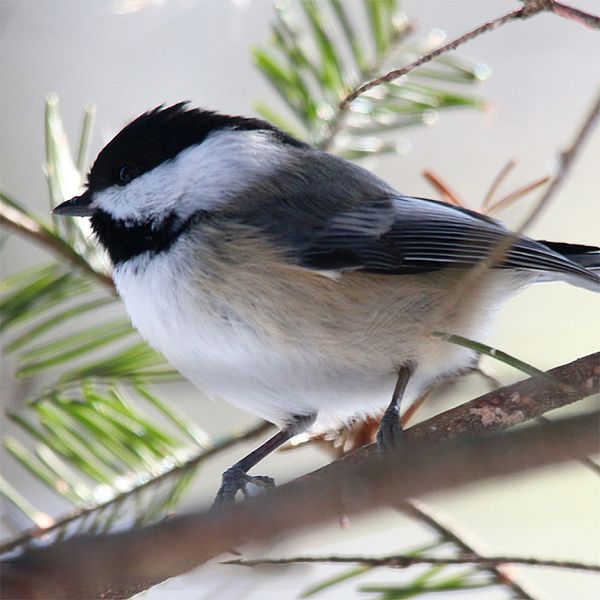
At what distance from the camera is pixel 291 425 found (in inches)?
37.6

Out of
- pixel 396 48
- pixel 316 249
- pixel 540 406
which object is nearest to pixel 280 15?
pixel 396 48

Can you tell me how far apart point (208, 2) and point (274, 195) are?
954 mm

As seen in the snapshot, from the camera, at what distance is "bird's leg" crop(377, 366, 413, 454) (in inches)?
31.9

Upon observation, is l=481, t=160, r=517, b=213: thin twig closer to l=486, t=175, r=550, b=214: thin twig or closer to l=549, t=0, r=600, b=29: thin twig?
l=486, t=175, r=550, b=214: thin twig

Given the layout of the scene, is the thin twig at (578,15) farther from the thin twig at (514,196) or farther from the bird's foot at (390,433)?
the bird's foot at (390,433)

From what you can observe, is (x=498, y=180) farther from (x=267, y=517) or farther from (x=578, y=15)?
(x=267, y=517)

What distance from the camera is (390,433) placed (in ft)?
2.73

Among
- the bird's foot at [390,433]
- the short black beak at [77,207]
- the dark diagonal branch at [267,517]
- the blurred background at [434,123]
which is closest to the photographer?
the dark diagonal branch at [267,517]

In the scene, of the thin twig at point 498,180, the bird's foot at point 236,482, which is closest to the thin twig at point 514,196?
the thin twig at point 498,180

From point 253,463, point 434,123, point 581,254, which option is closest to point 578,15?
point 581,254

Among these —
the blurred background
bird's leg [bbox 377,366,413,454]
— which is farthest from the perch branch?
the blurred background

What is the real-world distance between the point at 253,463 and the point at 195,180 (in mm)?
310

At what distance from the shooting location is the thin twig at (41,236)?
2.71 feet

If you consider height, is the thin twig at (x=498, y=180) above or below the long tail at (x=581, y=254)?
above
